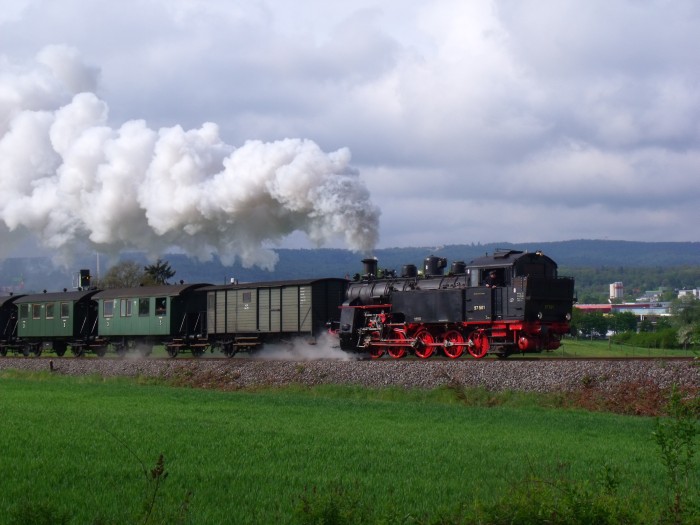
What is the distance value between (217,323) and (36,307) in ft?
47.3

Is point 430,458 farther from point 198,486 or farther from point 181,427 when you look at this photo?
point 181,427

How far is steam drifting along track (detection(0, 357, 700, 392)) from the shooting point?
2414 cm

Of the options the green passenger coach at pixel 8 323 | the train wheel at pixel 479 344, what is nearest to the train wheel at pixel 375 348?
the train wheel at pixel 479 344

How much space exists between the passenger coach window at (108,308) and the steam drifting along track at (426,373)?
6.86 meters

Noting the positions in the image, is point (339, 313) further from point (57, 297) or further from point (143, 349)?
point (57, 297)

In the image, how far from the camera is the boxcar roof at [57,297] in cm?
4656

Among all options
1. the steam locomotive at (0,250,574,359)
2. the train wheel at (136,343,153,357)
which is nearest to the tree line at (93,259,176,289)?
the steam locomotive at (0,250,574,359)

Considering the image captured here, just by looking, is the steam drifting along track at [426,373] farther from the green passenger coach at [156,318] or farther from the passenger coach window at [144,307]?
the passenger coach window at [144,307]

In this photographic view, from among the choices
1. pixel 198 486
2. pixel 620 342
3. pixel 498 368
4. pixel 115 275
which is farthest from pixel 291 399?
pixel 115 275

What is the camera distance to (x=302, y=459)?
14.1 m

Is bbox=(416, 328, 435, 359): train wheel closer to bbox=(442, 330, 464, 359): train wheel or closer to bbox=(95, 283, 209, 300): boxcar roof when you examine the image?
bbox=(442, 330, 464, 359): train wheel

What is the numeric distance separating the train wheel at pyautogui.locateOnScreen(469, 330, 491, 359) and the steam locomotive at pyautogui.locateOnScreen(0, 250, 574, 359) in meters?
0.04

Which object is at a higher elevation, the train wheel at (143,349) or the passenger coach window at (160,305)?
the passenger coach window at (160,305)

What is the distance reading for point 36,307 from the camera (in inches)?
1938
